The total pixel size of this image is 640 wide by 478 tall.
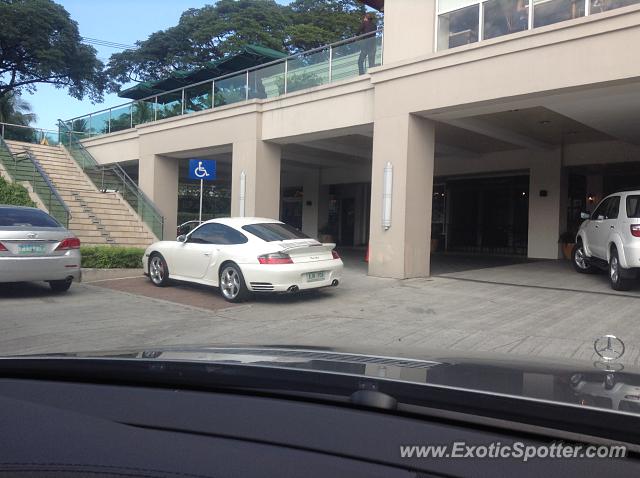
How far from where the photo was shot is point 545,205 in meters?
18.1

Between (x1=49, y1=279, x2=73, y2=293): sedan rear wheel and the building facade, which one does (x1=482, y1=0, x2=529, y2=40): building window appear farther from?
(x1=49, y1=279, x2=73, y2=293): sedan rear wheel

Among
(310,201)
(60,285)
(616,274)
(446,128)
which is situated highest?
(446,128)

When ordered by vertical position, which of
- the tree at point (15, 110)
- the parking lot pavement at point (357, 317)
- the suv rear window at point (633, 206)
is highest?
the tree at point (15, 110)

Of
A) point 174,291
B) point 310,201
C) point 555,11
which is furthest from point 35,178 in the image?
point 555,11

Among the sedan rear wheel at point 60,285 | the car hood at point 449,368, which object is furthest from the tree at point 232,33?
the car hood at point 449,368

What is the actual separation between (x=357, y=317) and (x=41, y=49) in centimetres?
4222

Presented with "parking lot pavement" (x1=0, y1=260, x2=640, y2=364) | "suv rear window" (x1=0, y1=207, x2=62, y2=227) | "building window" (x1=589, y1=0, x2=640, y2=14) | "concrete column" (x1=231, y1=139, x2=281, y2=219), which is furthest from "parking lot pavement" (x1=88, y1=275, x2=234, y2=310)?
"building window" (x1=589, y1=0, x2=640, y2=14)

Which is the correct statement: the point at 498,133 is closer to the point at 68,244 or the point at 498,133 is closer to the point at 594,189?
the point at 594,189

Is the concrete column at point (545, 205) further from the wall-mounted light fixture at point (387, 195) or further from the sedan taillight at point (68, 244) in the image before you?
the sedan taillight at point (68, 244)

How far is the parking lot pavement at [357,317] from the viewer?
7.24 meters

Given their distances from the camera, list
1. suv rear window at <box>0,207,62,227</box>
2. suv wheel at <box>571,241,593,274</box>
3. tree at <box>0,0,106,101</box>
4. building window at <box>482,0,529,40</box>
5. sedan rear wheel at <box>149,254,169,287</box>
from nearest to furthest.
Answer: suv rear window at <box>0,207,62,227</box> → building window at <box>482,0,529,40</box> → sedan rear wheel at <box>149,254,169,287</box> → suv wheel at <box>571,241,593,274</box> → tree at <box>0,0,106,101</box>

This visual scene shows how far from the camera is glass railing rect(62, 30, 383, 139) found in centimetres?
1430

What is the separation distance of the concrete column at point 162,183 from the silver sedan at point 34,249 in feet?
32.3

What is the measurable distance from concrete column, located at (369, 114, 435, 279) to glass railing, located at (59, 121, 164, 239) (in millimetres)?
9084
